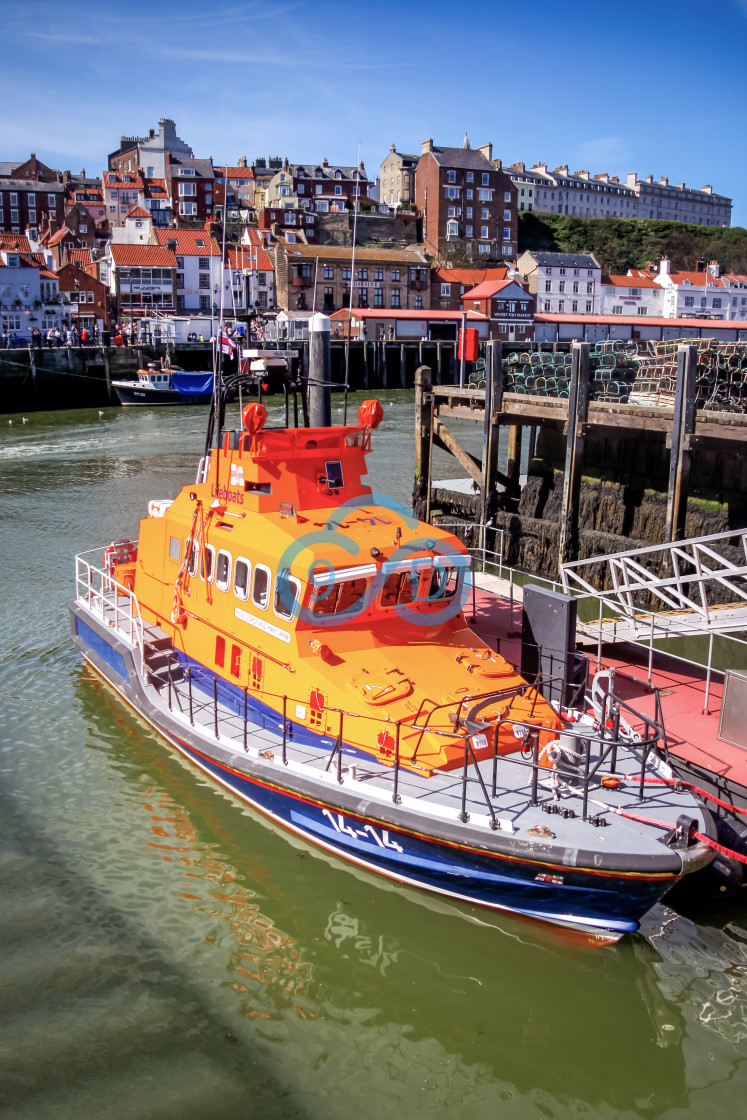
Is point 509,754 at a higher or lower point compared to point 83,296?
lower

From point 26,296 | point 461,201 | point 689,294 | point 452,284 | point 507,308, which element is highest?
point 461,201

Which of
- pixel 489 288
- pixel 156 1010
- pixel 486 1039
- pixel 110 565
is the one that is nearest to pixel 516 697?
pixel 486 1039

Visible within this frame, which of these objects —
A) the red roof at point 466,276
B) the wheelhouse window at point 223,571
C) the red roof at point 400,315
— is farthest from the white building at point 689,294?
the wheelhouse window at point 223,571

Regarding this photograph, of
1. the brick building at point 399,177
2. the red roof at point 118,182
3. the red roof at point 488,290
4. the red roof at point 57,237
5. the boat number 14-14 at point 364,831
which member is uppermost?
the brick building at point 399,177

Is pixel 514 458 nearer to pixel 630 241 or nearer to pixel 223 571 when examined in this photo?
pixel 223 571

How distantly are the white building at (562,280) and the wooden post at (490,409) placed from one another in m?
66.9

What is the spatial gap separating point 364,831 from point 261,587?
2974 mm

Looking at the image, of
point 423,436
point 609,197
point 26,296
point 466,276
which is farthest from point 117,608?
point 609,197

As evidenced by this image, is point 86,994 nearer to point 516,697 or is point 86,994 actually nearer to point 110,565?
point 516,697

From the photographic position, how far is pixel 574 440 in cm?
1652

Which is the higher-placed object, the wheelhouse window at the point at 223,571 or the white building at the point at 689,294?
the white building at the point at 689,294

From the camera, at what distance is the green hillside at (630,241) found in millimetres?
108812

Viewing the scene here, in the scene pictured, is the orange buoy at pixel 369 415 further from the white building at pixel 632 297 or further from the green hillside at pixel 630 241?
the green hillside at pixel 630 241

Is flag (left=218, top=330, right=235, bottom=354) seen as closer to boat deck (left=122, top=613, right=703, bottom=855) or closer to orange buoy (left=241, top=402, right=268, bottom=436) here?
orange buoy (left=241, top=402, right=268, bottom=436)
